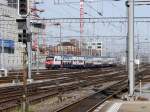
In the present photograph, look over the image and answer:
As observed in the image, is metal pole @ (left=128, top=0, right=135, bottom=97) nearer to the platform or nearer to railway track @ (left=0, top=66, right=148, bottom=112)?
the platform

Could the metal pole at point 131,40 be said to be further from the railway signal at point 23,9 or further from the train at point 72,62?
the train at point 72,62

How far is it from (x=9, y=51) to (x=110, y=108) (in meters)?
74.3

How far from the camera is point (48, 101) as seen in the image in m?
26.3

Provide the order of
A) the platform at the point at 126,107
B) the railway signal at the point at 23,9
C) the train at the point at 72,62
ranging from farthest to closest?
the train at the point at 72,62 < the platform at the point at 126,107 < the railway signal at the point at 23,9

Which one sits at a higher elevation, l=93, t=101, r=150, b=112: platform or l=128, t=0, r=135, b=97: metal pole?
l=128, t=0, r=135, b=97: metal pole

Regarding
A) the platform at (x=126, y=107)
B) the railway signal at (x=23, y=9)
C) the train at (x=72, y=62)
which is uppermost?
the railway signal at (x=23, y=9)

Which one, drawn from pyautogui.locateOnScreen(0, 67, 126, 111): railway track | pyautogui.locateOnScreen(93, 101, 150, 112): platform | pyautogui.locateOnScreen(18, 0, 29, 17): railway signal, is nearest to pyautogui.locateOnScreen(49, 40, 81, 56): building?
pyautogui.locateOnScreen(0, 67, 126, 111): railway track

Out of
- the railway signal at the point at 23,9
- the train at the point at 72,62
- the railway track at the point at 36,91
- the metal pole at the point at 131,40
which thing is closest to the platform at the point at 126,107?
the metal pole at the point at 131,40

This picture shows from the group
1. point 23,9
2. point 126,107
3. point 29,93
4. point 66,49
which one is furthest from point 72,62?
point 23,9

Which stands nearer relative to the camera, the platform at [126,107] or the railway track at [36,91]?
the platform at [126,107]

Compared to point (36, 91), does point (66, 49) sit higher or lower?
higher

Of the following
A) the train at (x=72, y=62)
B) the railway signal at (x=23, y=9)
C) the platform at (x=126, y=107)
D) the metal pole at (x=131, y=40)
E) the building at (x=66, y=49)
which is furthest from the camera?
the building at (x=66, y=49)

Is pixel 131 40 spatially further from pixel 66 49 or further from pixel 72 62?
pixel 66 49

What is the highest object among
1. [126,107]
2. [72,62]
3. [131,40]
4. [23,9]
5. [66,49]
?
[66,49]
